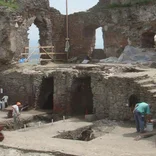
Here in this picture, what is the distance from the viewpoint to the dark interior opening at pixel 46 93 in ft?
61.1

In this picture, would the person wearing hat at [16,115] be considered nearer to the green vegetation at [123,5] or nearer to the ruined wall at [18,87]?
the ruined wall at [18,87]

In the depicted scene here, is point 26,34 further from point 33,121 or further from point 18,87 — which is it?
point 33,121

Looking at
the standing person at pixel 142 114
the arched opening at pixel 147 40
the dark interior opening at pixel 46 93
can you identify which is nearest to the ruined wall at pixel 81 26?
the arched opening at pixel 147 40

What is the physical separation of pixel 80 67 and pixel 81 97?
1722mm

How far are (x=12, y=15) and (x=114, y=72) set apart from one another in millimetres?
7228

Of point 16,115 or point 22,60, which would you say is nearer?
point 16,115

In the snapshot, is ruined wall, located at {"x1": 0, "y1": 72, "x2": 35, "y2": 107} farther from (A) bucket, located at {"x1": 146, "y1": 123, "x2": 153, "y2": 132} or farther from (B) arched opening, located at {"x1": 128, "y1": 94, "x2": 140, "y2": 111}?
(A) bucket, located at {"x1": 146, "y1": 123, "x2": 153, "y2": 132}

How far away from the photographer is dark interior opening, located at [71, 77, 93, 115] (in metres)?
17.5

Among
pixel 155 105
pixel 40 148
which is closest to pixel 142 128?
pixel 155 105

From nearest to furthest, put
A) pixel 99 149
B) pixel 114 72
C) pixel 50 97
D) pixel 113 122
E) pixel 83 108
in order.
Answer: pixel 99 149 → pixel 113 122 → pixel 114 72 → pixel 83 108 → pixel 50 97

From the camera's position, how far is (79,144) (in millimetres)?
11047

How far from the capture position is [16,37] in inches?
803

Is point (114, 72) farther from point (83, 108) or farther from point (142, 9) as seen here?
point (142, 9)

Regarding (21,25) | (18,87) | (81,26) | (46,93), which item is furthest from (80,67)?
(81,26)
